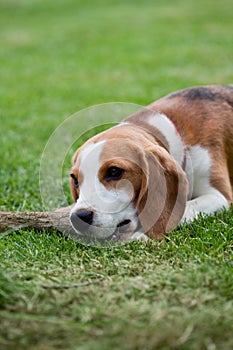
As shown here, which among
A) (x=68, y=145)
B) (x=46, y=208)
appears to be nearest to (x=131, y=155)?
(x=46, y=208)

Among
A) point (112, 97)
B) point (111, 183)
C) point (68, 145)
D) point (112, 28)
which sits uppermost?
point (111, 183)

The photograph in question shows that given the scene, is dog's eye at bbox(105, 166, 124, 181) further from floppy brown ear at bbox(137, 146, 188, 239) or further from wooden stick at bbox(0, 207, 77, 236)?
wooden stick at bbox(0, 207, 77, 236)

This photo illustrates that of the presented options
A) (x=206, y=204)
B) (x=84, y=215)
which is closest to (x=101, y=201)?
(x=84, y=215)

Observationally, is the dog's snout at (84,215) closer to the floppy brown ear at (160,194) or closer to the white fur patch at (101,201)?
the white fur patch at (101,201)

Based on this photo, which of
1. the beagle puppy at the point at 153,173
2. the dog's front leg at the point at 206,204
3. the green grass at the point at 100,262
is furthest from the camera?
the dog's front leg at the point at 206,204

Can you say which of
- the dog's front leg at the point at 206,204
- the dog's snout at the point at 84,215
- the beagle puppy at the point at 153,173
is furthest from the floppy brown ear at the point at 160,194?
the dog's snout at the point at 84,215

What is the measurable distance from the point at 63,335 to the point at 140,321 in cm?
37

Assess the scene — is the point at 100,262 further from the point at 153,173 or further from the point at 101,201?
the point at 153,173

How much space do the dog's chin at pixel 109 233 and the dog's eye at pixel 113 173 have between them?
321mm

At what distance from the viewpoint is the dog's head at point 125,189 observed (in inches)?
171

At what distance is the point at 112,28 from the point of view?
69.5 ft

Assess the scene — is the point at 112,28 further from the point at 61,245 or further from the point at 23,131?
the point at 61,245

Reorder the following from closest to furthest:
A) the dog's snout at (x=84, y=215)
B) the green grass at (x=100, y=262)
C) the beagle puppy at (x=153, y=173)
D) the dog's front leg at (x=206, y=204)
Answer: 1. the green grass at (x=100, y=262)
2. the dog's snout at (x=84, y=215)
3. the beagle puppy at (x=153, y=173)
4. the dog's front leg at (x=206, y=204)

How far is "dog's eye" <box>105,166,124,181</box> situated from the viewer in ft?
14.5
